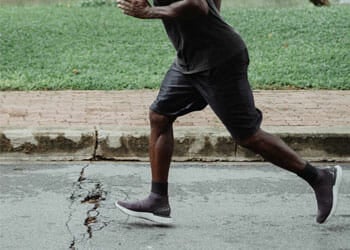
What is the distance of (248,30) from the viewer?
12805 mm

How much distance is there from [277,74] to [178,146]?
3.58m

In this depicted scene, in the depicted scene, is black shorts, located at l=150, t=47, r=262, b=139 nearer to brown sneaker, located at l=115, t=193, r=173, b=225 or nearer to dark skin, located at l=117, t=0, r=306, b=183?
dark skin, located at l=117, t=0, r=306, b=183

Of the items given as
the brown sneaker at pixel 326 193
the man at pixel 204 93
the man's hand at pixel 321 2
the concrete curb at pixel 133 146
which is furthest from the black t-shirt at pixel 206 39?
the man's hand at pixel 321 2

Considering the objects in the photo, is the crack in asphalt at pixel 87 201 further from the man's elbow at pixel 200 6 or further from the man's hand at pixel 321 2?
the man's hand at pixel 321 2

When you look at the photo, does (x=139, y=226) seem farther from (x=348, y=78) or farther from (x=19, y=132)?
(x=348, y=78)

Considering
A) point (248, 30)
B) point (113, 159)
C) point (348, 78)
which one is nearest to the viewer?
point (113, 159)

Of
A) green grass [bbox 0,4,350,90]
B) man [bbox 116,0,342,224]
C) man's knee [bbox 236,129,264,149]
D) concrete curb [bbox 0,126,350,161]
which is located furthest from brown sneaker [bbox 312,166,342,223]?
green grass [bbox 0,4,350,90]

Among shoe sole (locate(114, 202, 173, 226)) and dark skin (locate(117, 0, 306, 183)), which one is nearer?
dark skin (locate(117, 0, 306, 183))

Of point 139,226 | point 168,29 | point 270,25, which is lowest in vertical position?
point 270,25

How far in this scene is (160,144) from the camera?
516cm

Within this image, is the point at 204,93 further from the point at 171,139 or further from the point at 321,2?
the point at 321,2

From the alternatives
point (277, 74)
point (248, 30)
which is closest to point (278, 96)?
point (277, 74)

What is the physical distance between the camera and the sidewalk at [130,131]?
7062 millimetres

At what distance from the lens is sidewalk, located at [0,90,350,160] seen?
23.2 ft
